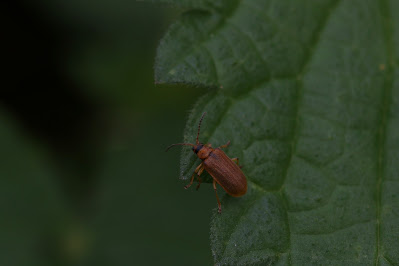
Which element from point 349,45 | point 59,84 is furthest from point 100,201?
point 349,45

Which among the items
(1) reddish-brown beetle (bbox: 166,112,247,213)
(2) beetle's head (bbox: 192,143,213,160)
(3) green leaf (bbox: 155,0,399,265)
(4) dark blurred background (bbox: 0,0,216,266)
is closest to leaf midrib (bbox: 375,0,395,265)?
(3) green leaf (bbox: 155,0,399,265)

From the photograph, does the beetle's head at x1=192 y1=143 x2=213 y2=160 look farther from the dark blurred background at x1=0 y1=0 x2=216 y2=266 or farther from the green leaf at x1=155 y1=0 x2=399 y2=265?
the dark blurred background at x1=0 y1=0 x2=216 y2=266

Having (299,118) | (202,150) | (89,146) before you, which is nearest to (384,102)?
(299,118)

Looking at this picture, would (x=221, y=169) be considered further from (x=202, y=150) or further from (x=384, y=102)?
(x=384, y=102)

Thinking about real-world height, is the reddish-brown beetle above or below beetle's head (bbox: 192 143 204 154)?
below

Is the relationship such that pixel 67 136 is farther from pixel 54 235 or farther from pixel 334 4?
pixel 334 4

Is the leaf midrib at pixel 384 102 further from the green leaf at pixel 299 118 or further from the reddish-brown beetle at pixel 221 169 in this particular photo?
the reddish-brown beetle at pixel 221 169
